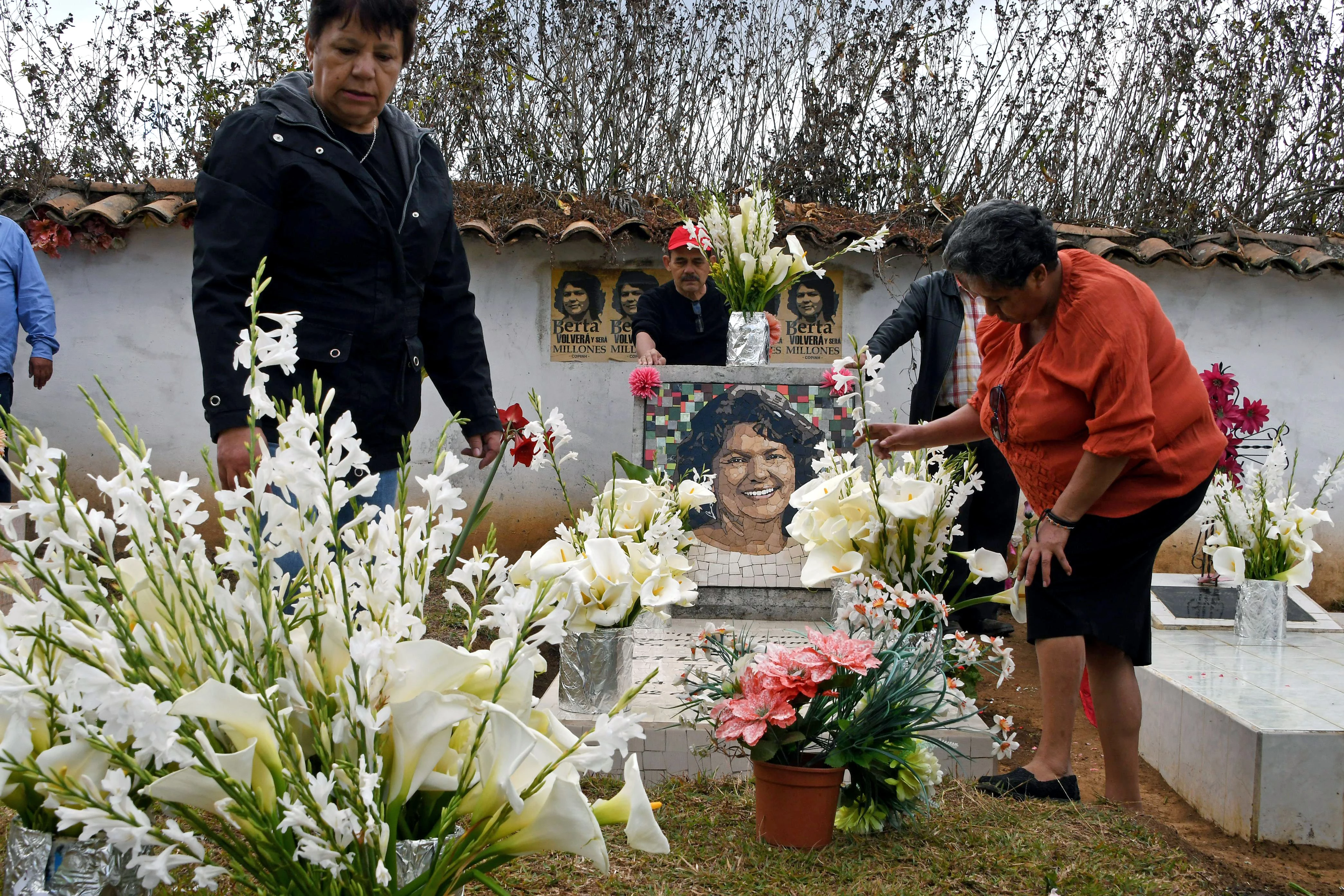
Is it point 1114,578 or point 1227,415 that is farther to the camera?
point 1227,415

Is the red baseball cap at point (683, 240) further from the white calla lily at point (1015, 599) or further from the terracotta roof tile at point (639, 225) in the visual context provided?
the white calla lily at point (1015, 599)

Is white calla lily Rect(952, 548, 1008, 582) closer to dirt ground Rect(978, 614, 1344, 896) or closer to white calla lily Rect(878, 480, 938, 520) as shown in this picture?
white calla lily Rect(878, 480, 938, 520)

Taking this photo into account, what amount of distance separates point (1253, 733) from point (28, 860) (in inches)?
105

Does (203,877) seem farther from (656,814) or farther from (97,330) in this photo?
(97,330)

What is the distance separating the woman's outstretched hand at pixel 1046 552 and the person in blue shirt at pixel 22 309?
4.23 meters

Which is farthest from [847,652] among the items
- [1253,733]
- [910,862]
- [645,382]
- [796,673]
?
[645,382]

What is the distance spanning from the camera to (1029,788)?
2.39 m

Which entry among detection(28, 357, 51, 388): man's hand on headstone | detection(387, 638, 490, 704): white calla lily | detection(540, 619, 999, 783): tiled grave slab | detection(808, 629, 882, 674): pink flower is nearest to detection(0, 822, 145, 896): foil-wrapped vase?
detection(387, 638, 490, 704): white calla lily

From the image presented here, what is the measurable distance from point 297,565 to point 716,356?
3.27 m

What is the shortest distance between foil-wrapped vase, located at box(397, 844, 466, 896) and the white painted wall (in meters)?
4.94

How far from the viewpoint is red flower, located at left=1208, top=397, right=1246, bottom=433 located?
4473mm

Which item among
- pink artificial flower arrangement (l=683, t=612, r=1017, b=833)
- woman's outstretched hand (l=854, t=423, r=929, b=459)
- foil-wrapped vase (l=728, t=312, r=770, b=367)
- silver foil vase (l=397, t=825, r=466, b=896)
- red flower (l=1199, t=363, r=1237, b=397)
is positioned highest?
foil-wrapped vase (l=728, t=312, r=770, b=367)

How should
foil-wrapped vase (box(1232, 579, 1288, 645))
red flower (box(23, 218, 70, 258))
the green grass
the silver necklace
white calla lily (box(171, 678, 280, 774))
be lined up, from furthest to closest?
1. red flower (box(23, 218, 70, 258))
2. foil-wrapped vase (box(1232, 579, 1288, 645))
3. the silver necklace
4. the green grass
5. white calla lily (box(171, 678, 280, 774))

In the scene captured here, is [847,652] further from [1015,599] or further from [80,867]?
[80,867]
